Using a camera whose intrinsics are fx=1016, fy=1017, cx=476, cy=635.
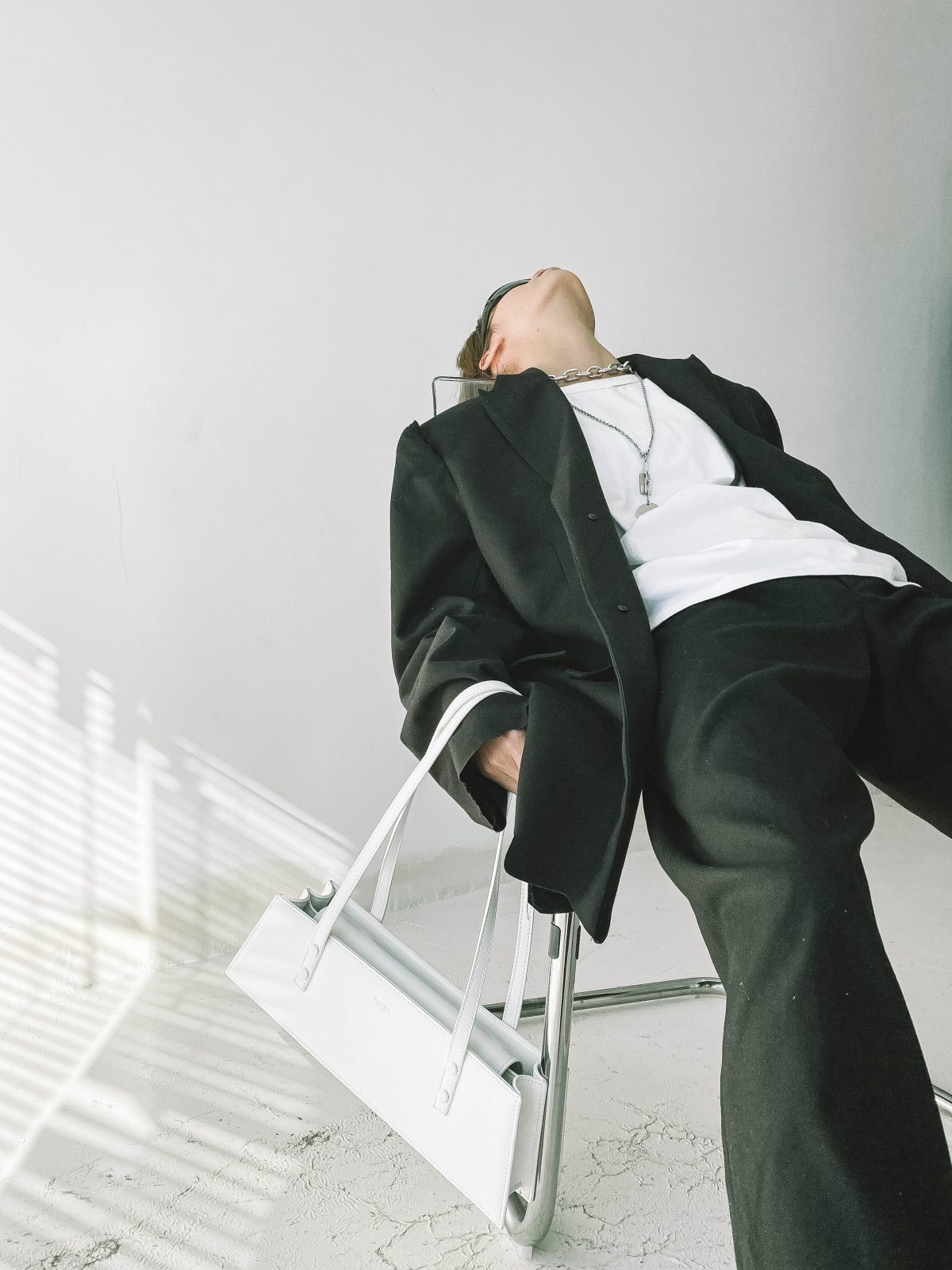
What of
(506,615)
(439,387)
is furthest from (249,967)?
(439,387)

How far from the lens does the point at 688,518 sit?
3.76 feet

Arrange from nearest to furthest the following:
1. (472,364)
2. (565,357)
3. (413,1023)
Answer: (413,1023) < (565,357) < (472,364)

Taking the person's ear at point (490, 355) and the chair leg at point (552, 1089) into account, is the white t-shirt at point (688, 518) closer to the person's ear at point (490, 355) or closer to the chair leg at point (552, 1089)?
the person's ear at point (490, 355)

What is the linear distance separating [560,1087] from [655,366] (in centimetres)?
90

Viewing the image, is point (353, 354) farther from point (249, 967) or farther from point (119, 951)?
point (249, 967)

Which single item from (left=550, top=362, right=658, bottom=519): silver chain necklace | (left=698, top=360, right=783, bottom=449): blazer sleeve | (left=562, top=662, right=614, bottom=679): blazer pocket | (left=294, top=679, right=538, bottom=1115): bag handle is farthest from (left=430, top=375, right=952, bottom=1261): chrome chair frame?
(left=698, top=360, right=783, bottom=449): blazer sleeve

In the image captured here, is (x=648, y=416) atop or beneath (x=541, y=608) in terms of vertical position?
atop

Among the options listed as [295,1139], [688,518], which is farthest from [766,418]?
[295,1139]

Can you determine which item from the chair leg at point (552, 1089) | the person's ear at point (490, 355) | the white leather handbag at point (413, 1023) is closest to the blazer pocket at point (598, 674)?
the white leather handbag at point (413, 1023)

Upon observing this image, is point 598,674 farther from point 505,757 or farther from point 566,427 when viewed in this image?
point 566,427

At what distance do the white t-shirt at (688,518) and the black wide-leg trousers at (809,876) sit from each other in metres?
0.02

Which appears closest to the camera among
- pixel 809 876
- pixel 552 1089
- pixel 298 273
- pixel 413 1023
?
A: pixel 809 876

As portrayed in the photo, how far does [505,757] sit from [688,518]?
1.21 feet

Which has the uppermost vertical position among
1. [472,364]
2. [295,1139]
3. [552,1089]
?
[472,364]
